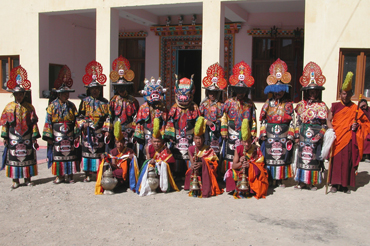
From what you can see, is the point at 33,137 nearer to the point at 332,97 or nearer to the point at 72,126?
the point at 72,126

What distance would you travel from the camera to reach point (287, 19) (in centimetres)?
1066

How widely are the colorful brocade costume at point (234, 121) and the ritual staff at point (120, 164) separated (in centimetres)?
162

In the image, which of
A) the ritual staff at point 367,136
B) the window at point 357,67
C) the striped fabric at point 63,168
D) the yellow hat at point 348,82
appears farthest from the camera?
the window at point 357,67

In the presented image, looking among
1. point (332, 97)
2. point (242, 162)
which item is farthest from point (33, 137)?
point (332, 97)

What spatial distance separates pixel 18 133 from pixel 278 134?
4.50 meters

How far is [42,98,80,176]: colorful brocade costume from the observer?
20.3 feet

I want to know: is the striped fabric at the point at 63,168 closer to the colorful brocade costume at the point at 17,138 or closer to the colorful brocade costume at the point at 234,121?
the colorful brocade costume at the point at 17,138

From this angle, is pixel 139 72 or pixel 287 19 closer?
pixel 287 19

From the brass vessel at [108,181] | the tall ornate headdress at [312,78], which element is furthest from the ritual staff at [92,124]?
the tall ornate headdress at [312,78]

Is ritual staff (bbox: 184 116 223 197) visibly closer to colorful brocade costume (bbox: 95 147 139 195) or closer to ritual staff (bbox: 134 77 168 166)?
ritual staff (bbox: 134 77 168 166)

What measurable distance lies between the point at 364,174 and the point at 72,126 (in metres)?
5.91

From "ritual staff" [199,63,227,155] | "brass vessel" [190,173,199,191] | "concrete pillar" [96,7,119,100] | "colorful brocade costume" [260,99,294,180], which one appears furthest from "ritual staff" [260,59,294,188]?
"concrete pillar" [96,7,119,100]

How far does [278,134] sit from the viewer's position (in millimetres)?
6047

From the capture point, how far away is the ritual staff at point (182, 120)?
6055mm
